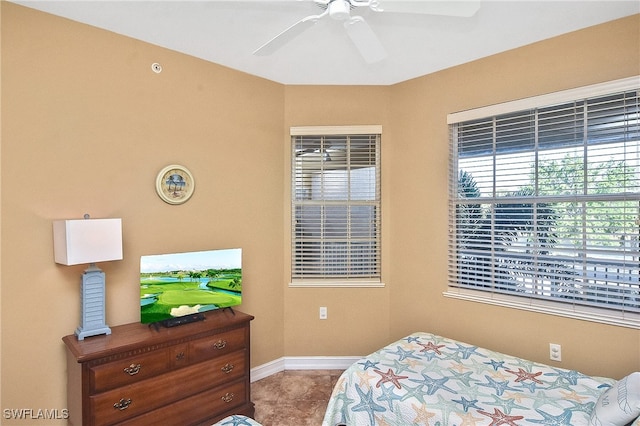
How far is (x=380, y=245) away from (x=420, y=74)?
162 cm

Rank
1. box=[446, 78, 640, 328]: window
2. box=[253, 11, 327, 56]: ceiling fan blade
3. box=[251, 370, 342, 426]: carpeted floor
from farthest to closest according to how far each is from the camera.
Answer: box=[251, 370, 342, 426]: carpeted floor < box=[446, 78, 640, 328]: window < box=[253, 11, 327, 56]: ceiling fan blade

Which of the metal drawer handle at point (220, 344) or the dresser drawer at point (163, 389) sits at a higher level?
the metal drawer handle at point (220, 344)

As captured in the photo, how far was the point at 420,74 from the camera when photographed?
3270 millimetres

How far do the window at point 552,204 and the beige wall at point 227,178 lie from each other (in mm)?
125

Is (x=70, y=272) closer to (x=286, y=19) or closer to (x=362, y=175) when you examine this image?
(x=286, y=19)

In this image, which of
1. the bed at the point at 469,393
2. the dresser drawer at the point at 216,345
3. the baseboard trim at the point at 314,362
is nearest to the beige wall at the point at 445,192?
the bed at the point at 469,393

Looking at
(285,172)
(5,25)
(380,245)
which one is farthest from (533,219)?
(5,25)

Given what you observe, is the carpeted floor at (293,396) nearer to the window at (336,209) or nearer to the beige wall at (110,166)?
the beige wall at (110,166)

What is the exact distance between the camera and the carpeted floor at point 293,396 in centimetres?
268

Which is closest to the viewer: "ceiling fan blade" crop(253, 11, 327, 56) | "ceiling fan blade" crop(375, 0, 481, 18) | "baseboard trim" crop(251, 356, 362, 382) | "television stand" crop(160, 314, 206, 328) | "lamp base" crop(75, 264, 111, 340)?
"ceiling fan blade" crop(375, 0, 481, 18)

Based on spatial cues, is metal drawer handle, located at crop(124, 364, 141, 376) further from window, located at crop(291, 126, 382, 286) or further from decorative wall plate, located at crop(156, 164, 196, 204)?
window, located at crop(291, 126, 382, 286)

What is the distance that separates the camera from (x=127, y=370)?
2.15 meters

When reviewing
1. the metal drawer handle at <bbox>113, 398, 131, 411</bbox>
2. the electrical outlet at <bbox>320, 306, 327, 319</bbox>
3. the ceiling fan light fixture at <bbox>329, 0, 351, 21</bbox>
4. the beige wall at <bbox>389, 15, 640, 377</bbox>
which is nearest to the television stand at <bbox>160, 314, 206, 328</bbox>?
the metal drawer handle at <bbox>113, 398, 131, 411</bbox>

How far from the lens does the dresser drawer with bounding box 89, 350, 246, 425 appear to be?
2080 mm
